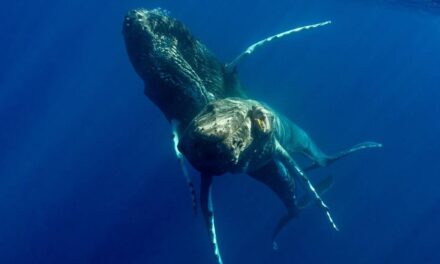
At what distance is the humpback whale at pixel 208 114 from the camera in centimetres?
732

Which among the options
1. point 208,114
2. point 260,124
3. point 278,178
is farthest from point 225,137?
point 278,178

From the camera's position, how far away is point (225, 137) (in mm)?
7055

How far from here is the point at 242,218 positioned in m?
27.9

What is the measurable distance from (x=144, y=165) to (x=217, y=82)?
21.3 m

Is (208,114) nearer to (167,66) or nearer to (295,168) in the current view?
(295,168)

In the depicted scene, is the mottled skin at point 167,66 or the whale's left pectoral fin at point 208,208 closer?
the whale's left pectoral fin at point 208,208

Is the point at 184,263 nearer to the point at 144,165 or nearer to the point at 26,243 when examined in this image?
the point at 144,165

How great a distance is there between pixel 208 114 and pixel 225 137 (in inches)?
34.2

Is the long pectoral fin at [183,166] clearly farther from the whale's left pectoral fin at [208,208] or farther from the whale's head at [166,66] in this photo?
the whale's head at [166,66]

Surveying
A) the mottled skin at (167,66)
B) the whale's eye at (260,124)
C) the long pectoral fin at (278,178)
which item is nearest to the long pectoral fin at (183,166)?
the mottled skin at (167,66)

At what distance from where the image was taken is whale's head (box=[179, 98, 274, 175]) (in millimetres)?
7039

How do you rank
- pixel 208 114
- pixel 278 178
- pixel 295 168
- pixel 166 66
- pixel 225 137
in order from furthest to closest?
1. pixel 278 178
2. pixel 166 66
3. pixel 295 168
4. pixel 208 114
5. pixel 225 137

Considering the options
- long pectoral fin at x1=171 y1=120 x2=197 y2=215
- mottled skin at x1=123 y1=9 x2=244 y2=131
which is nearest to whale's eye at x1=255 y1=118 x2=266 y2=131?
long pectoral fin at x1=171 y1=120 x2=197 y2=215

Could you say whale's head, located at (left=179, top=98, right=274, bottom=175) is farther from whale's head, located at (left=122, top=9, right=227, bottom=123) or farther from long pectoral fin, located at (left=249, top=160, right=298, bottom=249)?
long pectoral fin, located at (left=249, top=160, right=298, bottom=249)
